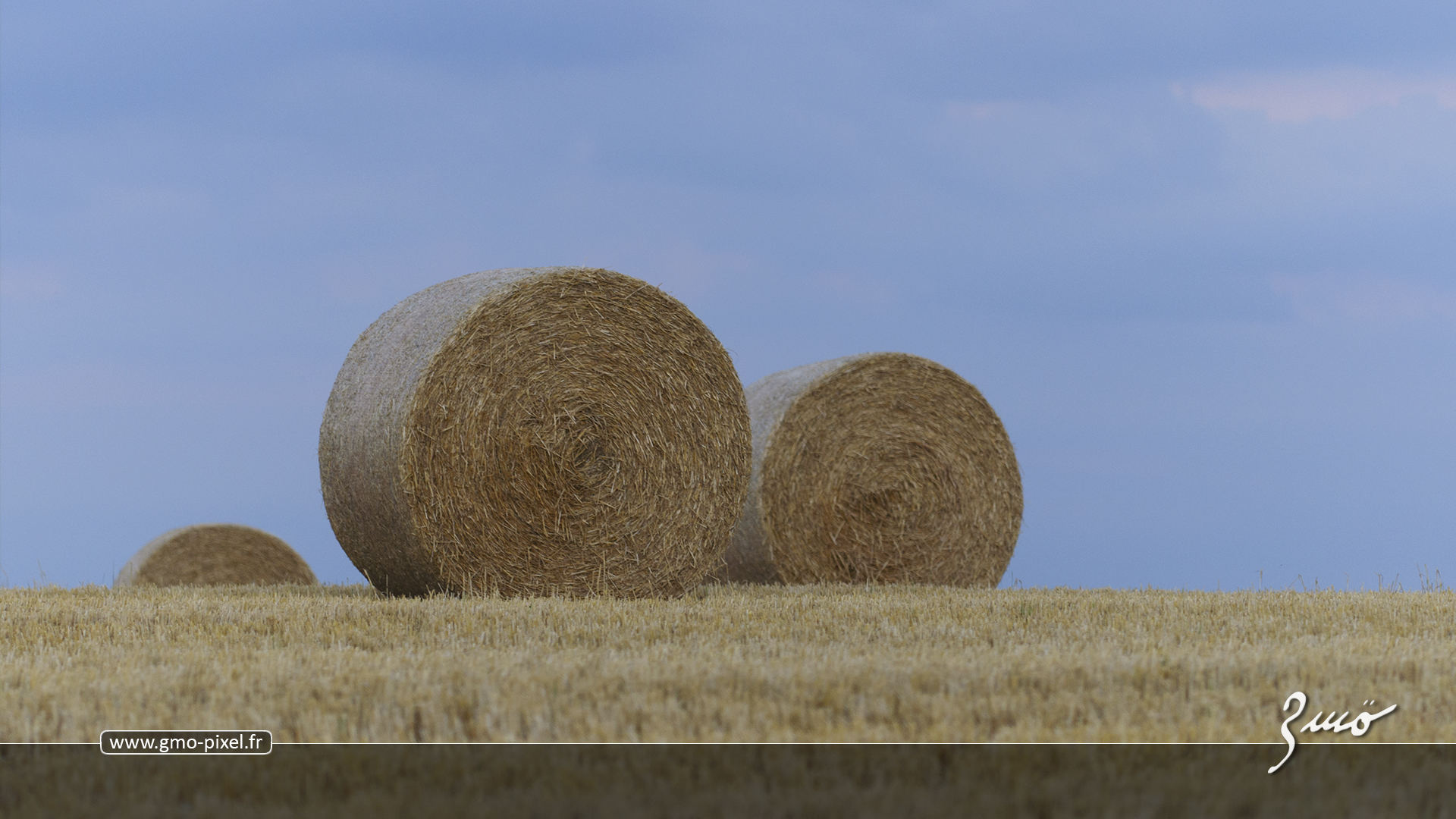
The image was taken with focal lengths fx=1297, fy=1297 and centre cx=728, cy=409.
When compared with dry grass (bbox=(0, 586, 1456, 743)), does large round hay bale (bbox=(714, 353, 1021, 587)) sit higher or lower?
higher

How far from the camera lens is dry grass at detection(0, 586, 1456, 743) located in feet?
12.6

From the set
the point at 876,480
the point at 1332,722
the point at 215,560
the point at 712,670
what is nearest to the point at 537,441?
the point at 876,480

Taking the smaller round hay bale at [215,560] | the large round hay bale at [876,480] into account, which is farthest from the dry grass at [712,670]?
the smaller round hay bale at [215,560]

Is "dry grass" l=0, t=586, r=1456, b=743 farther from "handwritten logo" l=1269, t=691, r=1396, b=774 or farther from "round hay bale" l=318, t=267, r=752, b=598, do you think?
"round hay bale" l=318, t=267, r=752, b=598

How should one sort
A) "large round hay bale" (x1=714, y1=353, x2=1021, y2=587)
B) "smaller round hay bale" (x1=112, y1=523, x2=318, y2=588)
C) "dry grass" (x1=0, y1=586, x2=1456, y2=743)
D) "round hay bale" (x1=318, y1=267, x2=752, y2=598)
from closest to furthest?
"dry grass" (x1=0, y1=586, x2=1456, y2=743) → "round hay bale" (x1=318, y1=267, x2=752, y2=598) → "large round hay bale" (x1=714, y1=353, x2=1021, y2=587) → "smaller round hay bale" (x1=112, y1=523, x2=318, y2=588)

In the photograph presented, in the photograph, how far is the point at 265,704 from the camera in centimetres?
409

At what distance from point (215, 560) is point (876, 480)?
7.96 m

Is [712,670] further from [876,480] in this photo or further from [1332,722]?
[876,480]

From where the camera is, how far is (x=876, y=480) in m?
10.7

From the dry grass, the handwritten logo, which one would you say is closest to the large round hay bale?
the dry grass

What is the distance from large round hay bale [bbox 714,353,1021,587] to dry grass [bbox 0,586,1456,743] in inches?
118

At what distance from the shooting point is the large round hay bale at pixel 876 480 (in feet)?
33.7
